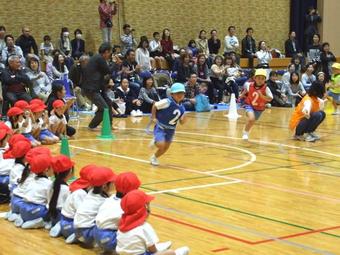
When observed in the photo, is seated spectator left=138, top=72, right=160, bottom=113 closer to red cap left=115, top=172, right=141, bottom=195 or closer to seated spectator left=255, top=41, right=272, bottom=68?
seated spectator left=255, top=41, right=272, bottom=68

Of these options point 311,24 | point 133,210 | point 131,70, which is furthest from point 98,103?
point 311,24

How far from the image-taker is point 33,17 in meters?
21.4

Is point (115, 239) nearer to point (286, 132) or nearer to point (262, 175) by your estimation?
point (262, 175)

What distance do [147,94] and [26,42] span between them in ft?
13.4

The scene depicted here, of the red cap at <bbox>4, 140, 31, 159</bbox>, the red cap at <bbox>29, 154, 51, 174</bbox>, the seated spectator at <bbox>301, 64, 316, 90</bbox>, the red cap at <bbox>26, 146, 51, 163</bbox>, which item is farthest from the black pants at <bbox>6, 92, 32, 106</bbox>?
the seated spectator at <bbox>301, 64, 316, 90</bbox>

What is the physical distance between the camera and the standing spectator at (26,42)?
19578 mm

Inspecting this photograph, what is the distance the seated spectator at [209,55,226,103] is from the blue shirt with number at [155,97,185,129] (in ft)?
35.8

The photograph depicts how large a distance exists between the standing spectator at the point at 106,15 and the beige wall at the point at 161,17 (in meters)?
0.85

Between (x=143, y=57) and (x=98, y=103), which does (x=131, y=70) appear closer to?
(x=143, y=57)

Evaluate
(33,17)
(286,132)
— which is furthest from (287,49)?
(286,132)

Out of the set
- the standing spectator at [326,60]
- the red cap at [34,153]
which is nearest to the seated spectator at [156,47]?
the standing spectator at [326,60]

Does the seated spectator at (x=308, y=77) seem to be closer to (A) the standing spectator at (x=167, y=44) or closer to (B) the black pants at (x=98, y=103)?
(A) the standing spectator at (x=167, y=44)

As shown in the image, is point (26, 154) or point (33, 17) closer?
point (26, 154)

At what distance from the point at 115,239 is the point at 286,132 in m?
9.48
